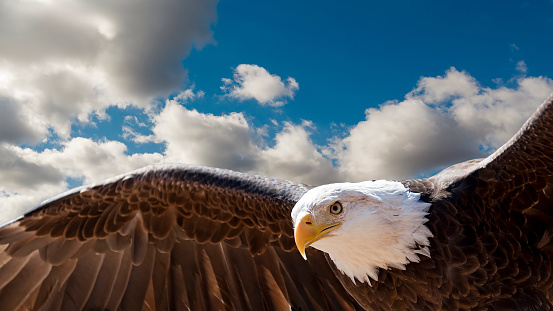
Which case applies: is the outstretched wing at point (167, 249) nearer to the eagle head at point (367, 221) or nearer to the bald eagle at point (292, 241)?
the bald eagle at point (292, 241)

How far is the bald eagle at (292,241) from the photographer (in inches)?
150

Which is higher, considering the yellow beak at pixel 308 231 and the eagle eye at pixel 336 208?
the eagle eye at pixel 336 208

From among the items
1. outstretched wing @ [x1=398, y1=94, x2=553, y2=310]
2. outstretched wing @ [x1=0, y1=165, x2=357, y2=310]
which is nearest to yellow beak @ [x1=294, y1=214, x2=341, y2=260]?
outstretched wing @ [x1=398, y1=94, x2=553, y2=310]

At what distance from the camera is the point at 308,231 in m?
3.70

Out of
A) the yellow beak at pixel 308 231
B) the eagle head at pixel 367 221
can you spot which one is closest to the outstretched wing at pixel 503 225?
the eagle head at pixel 367 221

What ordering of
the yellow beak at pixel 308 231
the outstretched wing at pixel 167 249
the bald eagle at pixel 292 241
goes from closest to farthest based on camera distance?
the yellow beak at pixel 308 231 → the bald eagle at pixel 292 241 → the outstretched wing at pixel 167 249

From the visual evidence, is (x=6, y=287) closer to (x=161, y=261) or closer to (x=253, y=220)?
(x=161, y=261)

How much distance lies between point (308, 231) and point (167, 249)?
1862 millimetres

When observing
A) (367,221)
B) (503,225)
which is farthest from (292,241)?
(503,225)

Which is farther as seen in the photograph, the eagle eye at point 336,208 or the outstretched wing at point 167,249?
the outstretched wing at point 167,249

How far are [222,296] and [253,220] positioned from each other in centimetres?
83

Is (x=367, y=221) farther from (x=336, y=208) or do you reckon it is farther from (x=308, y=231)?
(x=308, y=231)

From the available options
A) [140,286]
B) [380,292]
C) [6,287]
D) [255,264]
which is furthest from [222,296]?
[6,287]

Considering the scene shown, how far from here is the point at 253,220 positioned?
16.0 ft
